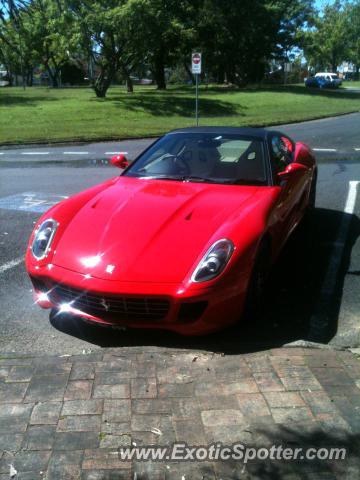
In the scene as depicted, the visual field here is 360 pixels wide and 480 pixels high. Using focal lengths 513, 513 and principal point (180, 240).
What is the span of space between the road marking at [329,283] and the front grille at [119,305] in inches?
43.7

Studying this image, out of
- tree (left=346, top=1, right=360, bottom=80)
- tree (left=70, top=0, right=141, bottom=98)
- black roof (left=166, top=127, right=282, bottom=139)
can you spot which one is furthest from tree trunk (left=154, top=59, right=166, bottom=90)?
tree (left=346, top=1, right=360, bottom=80)

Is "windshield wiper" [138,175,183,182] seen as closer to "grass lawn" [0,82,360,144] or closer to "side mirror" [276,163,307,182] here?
"side mirror" [276,163,307,182]

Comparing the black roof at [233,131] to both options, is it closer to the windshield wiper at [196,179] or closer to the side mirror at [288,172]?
the side mirror at [288,172]

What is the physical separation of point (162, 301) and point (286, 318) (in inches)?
44.6

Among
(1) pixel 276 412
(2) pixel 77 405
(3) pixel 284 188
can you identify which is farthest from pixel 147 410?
(3) pixel 284 188

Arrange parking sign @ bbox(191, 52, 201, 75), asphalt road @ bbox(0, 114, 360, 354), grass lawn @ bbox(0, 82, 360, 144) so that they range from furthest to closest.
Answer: grass lawn @ bbox(0, 82, 360, 144) < parking sign @ bbox(191, 52, 201, 75) < asphalt road @ bbox(0, 114, 360, 354)

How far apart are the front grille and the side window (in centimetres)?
201

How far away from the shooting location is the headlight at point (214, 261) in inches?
134

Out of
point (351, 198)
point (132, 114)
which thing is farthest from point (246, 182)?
point (132, 114)

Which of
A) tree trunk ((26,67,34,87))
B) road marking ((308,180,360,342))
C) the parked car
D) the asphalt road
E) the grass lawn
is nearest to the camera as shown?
the asphalt road

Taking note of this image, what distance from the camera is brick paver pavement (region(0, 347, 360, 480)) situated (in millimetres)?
2281

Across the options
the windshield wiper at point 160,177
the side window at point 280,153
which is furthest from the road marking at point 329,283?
the windshield wiper at point 160,177

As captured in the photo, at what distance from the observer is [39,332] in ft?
12.2

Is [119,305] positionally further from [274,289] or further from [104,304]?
[274,289]
